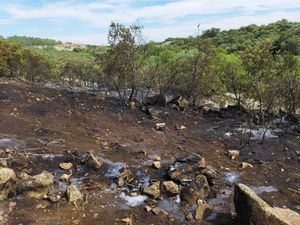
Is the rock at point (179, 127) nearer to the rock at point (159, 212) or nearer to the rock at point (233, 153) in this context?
the rock at point (233, 153)

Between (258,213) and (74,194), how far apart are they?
435cm

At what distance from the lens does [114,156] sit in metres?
13.9

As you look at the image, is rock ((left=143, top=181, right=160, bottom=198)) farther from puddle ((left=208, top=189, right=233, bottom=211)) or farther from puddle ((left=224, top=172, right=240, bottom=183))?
puddle ((left=224, top=172, right=240, bottom=183))

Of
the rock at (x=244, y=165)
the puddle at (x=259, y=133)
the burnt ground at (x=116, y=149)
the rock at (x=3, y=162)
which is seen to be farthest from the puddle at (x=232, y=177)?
the rock at (x=3, y=162)

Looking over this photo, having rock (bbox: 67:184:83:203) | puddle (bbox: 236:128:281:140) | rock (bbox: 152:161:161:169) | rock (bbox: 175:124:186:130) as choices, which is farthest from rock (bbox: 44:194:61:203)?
puddle (bbox: 236:128:281:140)

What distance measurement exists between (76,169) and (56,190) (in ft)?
4.95

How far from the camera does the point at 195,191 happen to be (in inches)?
445

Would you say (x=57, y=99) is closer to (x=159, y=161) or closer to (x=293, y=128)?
(x=159, y=161)

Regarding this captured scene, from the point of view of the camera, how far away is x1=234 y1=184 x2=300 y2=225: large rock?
926cm

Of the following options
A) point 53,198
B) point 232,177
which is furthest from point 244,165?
point 53,198

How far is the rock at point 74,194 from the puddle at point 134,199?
113 centimetres

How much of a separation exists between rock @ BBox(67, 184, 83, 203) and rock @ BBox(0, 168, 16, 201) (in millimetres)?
1367

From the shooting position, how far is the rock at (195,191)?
36.4 ft

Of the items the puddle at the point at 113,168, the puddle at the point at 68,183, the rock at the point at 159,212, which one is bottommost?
the rock at the point at 159,212
